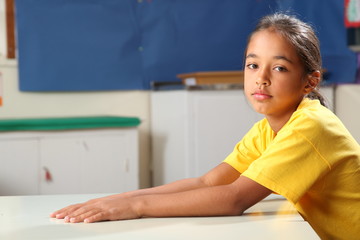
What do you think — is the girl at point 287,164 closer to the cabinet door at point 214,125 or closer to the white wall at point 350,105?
the cabinet door at point 214,125

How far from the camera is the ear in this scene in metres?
1.19

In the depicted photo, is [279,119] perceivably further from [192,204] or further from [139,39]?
[139,39]

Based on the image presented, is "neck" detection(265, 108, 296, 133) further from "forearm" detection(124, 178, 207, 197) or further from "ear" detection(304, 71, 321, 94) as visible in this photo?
"forearm" detection(124, 178, 207, 197)

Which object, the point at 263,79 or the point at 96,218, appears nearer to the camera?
the point at 96,218

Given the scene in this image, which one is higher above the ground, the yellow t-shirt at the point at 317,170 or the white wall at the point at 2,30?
the white wall at the point at 2,30

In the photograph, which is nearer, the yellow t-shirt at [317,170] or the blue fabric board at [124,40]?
the yellow t-shirt at [317,170]

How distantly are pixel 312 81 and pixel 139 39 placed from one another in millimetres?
2236

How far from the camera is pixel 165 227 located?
36.1 inches

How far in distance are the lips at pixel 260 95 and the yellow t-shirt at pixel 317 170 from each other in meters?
0.07

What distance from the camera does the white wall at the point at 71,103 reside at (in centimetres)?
310

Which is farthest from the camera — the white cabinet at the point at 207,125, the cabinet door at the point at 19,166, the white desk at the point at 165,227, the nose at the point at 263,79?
the white cabinet at the point at 207,125

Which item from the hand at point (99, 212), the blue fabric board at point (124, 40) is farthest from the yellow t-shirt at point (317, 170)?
the blue fabric board at point (124, 40)

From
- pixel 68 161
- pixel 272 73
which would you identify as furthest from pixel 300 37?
pixel 68 161

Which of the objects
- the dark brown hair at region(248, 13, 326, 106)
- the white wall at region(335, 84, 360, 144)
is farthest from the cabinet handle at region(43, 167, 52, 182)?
the dark brown hair at region(248, 13, 326, 106)
